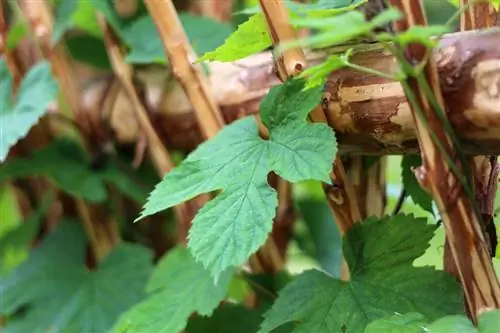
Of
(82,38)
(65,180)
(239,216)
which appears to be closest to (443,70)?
(239,216)

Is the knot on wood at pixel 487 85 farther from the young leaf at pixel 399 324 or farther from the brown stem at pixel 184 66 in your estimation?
the brown stem at pixel 184 66

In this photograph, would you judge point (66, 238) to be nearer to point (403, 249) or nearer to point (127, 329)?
point (127, 329)

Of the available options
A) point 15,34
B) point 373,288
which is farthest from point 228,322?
point 15,34

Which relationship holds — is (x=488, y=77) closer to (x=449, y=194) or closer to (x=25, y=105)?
(x=449, y=194)

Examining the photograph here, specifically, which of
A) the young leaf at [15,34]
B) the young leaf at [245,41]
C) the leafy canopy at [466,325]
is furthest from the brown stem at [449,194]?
the young leaf at [15,34]

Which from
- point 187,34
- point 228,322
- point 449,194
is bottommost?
point 228,322
